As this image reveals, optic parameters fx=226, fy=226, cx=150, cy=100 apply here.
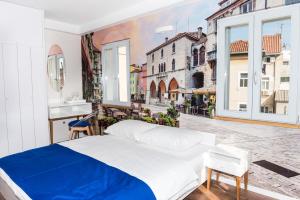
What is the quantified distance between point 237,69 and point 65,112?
3.34 metres

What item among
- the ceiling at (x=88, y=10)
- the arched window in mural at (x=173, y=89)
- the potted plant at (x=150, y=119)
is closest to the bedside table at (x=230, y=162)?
the arched window in mural at (x=173, y=89)

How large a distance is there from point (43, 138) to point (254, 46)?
3.59m

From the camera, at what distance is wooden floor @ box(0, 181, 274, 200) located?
2.47 m

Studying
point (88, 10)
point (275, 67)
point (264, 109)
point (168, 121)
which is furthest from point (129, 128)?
point (88, 10)

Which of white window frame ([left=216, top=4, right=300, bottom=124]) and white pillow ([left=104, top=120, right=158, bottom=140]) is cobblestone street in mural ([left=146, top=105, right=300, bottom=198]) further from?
white pillow ([left=104, top=120, right=158, bottom=140])

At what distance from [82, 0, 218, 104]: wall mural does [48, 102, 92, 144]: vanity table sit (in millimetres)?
1296

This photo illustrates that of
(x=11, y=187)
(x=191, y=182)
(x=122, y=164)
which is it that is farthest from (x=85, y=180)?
(x=191, y=182)

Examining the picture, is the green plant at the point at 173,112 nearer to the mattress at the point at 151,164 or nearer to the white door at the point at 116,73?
the mattress at the point at 151,164

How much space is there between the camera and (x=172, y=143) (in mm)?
2596

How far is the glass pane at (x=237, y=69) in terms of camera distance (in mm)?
2750

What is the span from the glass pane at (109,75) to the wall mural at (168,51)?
0.28 metres

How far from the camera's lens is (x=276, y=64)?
2.50 m

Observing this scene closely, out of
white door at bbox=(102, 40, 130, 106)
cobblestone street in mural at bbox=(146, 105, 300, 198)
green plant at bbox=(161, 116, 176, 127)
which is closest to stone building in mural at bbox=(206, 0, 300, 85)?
cobblestone street in mural at bbox=(146, 105, 300, 198)

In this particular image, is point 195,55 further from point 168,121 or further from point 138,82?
point 138,82
